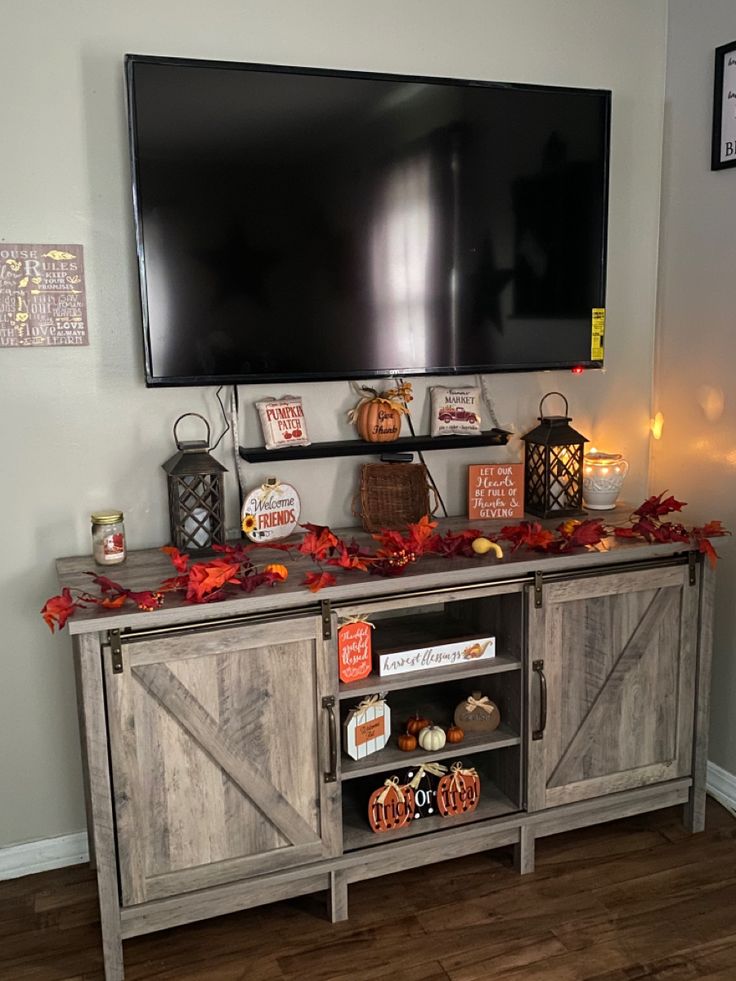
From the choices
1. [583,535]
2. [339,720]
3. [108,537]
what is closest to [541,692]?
[583,535]

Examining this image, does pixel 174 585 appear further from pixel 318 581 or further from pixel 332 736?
pixel 332 736

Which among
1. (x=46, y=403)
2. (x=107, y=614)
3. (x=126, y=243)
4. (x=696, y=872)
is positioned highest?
(x=126, y=243)

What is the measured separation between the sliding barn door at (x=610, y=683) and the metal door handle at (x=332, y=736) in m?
0.51

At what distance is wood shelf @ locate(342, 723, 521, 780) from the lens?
222 centimetres

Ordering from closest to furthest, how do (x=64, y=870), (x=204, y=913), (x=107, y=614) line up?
(x=107, y=614), (x=204, y=913), (x=64, y=870)

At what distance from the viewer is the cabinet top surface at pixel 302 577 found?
1.92 metres

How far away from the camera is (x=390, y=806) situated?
227 cm

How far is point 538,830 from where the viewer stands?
2.39 m

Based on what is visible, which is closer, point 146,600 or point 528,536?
point 146,600

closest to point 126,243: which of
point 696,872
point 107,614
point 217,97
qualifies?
point 217,97

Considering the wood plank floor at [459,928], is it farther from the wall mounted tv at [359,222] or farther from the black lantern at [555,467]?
the wall mounted tv at [359,222]

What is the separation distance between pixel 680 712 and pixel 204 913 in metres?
1.30

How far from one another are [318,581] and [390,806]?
632 mm

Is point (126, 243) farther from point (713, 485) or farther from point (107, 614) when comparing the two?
point (713, 485)
